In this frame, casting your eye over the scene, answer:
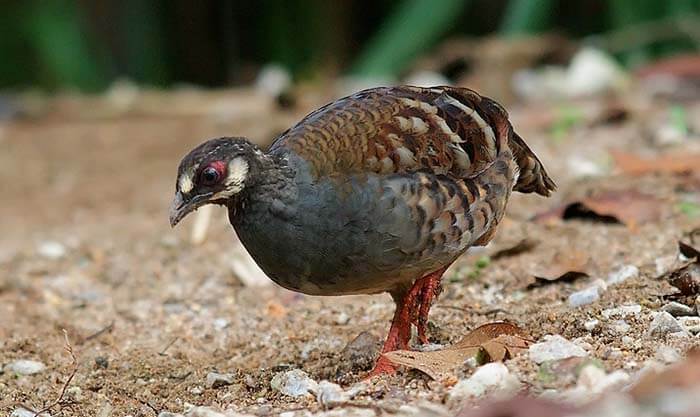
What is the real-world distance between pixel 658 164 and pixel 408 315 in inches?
102

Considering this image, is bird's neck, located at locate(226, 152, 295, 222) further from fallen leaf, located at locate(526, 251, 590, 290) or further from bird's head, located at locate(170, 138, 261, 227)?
fallen leaf, located at locate(526, 251, 590, 290)

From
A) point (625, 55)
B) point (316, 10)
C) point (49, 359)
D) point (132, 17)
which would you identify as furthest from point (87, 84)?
point (49, 359)

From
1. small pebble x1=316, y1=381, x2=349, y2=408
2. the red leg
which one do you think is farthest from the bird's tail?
small pebble x1=316, y1=381, x2=349, y2=408

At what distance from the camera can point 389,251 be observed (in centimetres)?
337

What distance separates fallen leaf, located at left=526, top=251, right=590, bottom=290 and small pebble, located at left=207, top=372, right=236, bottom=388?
4.09 ft

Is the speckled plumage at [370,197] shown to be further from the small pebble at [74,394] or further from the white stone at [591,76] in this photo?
the white stone at [591,76]

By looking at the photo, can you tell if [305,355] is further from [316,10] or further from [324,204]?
[316,10]

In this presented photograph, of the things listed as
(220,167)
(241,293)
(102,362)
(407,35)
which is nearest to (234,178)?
(220,167)

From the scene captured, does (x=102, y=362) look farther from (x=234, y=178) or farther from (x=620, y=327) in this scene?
(x=620, y=327)

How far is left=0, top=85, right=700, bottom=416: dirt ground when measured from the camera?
11.5 feet

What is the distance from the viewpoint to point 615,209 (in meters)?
5.04

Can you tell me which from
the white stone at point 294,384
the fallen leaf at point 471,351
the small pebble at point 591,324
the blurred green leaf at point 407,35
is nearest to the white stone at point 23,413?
the white stone at point 294,384

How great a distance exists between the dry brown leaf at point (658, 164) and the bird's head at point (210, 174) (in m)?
2.98

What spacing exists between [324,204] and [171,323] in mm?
1464
